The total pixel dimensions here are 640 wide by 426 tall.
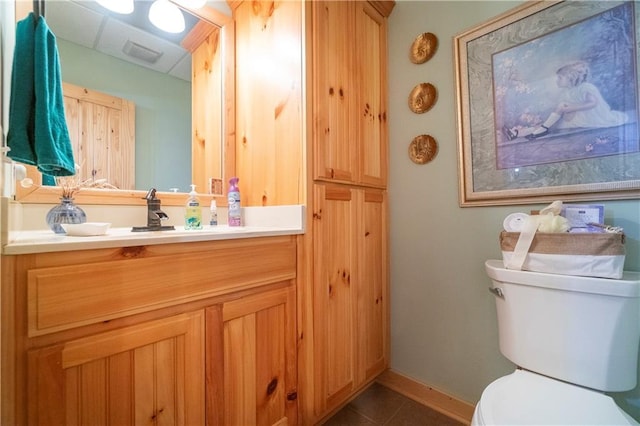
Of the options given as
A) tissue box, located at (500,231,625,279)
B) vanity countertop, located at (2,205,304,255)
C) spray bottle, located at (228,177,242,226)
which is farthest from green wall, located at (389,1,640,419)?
spray bottle, located at (228,177,242,226)

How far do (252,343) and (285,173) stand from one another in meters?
0.69

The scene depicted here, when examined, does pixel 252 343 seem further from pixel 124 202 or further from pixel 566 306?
pixel 566 306

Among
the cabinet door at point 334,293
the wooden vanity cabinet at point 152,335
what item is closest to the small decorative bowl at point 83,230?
the wooden vanity cabinet at point 152,335

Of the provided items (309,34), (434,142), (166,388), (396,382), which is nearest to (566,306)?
(434,142)

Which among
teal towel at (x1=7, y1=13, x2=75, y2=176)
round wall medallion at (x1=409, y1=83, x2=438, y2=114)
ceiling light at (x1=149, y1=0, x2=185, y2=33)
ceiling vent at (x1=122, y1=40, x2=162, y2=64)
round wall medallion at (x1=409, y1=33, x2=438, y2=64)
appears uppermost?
ceiling light at (x1=149, y1=0, x2=185, y2=33)

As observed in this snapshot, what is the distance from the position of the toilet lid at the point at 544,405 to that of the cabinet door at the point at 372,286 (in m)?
0.64

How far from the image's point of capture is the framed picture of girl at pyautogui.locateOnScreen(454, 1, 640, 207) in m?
0.91

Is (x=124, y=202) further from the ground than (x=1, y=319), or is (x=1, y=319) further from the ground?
(x=124, y=202)

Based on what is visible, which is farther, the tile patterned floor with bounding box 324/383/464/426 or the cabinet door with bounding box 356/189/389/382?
the cabinet door with bounding box 356/189/389/382

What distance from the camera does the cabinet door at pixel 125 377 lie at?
58cm

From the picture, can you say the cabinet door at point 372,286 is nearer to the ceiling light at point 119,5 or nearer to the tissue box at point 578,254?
the tissue box at point 578,254

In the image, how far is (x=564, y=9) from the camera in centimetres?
102

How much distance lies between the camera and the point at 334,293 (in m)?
1.20

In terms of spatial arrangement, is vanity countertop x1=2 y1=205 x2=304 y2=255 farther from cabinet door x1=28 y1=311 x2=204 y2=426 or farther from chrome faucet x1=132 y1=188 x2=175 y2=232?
cabinet door x1=28 y1=311 x2=204 y2=426
